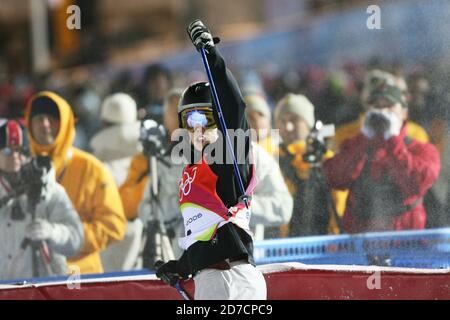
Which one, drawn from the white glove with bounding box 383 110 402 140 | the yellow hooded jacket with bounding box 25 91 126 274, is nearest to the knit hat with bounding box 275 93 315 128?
the white glove with bounding box 383 110 402 140

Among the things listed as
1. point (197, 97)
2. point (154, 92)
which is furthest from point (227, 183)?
point (154, 92)

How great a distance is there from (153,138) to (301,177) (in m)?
1.13

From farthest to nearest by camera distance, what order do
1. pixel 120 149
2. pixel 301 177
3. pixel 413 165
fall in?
pixel 120 149 < pixel 301 177 < pixel 413 165

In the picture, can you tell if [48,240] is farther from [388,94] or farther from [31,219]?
[388,94]

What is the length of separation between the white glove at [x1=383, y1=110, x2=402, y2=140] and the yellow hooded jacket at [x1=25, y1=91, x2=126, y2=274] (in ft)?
6.33

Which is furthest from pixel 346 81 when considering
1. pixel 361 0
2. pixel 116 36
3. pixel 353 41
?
pixel 116 36

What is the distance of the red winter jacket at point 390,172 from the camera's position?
24.3 ft

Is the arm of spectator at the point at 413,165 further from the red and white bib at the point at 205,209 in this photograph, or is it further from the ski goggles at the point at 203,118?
the ski goggles at the point at 203,118

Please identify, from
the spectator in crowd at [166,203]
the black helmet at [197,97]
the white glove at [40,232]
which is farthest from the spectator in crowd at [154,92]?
the black helmet at [197,97]

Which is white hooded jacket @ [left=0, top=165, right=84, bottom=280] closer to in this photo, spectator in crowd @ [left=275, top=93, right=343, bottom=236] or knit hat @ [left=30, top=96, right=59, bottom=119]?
knit hat @ [left=30, top=96, right=59, bottom=119]

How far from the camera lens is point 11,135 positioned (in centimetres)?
796

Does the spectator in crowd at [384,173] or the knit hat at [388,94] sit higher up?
the knit hat at [388,94]

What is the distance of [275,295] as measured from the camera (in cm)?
716
